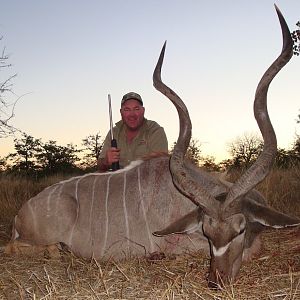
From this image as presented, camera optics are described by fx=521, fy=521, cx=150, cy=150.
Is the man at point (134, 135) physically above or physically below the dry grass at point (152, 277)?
above

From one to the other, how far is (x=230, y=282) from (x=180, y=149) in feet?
2.82

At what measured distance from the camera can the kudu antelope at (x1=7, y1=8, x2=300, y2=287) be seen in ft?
8.54

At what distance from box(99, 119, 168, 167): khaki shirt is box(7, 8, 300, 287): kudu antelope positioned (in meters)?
0.75

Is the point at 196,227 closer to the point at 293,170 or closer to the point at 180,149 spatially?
the point at 180,149

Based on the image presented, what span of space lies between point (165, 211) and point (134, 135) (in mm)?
1384

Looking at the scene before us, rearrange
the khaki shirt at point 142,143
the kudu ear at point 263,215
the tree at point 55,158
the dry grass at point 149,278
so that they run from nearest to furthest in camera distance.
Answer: the dry grass at point 149,278 → the kudu ear at point 263,215 → the khaki shirt at point 142,143 → the tree at point 55,158

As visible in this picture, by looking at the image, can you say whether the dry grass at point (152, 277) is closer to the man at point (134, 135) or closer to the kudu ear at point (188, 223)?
the kudu ear at point (188, 223)

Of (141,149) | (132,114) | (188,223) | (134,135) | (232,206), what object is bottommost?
(188,223)

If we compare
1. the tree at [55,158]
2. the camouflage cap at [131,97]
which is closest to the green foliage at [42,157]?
the tree at [55,158]

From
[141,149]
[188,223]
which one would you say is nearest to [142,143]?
[141,149]

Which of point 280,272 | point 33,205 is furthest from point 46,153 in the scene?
point 280,272

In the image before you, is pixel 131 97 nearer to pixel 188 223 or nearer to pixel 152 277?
pixel 188 223

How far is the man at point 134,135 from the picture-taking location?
4.36 metres

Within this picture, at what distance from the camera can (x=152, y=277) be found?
2.73m
